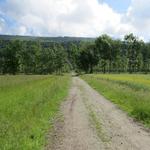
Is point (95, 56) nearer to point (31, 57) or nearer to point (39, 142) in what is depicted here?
point (31, 57)

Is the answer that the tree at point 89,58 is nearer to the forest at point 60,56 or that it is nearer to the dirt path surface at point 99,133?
the forest at point 60,56

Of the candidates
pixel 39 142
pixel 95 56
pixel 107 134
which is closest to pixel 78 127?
pixel 107 134

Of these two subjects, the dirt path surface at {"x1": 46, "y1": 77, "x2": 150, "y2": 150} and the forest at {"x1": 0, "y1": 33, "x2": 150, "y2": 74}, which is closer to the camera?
the dirt path surface at {"x1": 46, "y1": 77, "x2": 150, "y2": 150}

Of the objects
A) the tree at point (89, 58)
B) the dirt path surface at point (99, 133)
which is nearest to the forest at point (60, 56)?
the tree at point (89, 58)

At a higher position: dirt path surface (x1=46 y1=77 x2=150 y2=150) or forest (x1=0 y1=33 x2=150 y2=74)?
forest (x1=0 y1=33 x2=150 y2=74)

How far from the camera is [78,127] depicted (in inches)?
558

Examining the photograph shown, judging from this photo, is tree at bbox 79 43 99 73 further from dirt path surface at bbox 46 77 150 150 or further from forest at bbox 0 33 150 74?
dirt path surface at bbox 46 77 150 150

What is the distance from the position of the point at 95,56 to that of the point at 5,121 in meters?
115

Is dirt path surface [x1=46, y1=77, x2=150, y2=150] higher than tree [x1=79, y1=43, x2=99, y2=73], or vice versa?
tree [x1=79, y1=43, x2=99, y2=73]

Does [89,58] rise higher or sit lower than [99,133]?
higher

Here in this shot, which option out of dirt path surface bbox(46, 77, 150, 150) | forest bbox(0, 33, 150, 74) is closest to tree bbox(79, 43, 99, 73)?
forest bbox(0, 33, 150, 74)

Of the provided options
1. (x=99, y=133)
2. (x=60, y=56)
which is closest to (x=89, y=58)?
(x=60, y=56)

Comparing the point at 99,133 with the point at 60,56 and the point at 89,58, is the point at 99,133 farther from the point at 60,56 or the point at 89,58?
the point at 60,56

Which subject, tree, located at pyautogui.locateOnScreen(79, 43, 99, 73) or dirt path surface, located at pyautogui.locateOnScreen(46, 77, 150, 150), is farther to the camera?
tree, located at pyautogui.locateOnScreen(79, 43, 99, 73)
